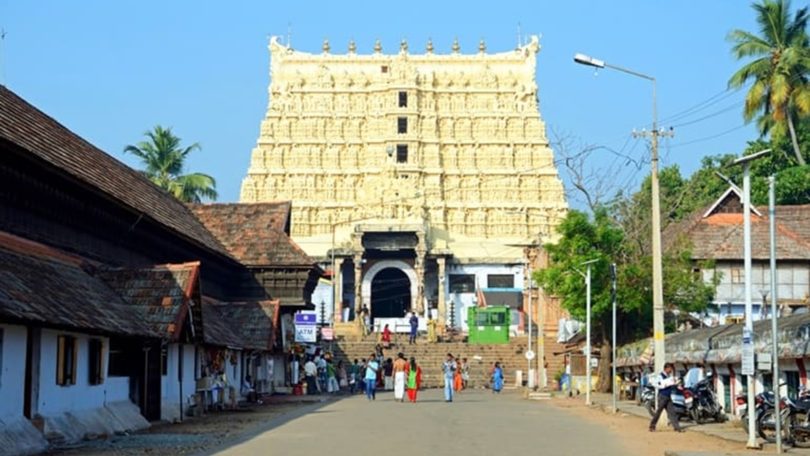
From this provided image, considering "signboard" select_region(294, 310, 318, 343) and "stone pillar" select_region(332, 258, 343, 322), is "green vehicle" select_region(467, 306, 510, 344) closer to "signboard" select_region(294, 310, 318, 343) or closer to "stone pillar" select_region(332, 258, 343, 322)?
"stone pillar" select_region(332, 258, 343, 322)

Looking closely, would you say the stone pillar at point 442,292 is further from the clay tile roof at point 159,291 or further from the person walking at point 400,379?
the clay tile roof at point 159,291

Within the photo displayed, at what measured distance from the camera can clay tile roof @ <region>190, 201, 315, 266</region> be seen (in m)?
46.9

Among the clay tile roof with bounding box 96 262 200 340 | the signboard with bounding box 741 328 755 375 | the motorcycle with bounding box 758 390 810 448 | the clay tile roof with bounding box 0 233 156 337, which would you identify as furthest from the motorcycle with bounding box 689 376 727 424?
the clay tile roof with bounding box 0 233 156 337

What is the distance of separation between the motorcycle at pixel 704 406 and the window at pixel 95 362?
44.3 feet

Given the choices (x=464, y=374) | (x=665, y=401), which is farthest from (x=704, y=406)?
(x=464, y=374)

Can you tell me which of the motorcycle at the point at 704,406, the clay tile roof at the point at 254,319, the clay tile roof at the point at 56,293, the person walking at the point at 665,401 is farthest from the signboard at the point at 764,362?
the clay tile roof at the point at 254,319

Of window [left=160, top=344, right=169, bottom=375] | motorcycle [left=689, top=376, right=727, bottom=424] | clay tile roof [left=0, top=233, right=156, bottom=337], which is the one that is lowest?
motorcycle [left=689, top=376, right=727, bottom=424]

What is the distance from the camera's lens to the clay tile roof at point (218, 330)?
32.8 meters

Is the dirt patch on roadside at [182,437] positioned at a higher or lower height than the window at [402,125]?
lower

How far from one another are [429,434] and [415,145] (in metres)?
64.2

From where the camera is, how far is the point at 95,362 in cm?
2259

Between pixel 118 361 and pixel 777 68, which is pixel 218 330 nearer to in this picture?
pixel 118 361

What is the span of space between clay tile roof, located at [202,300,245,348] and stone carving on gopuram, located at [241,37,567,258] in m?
45.4

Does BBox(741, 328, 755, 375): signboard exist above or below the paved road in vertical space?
above
